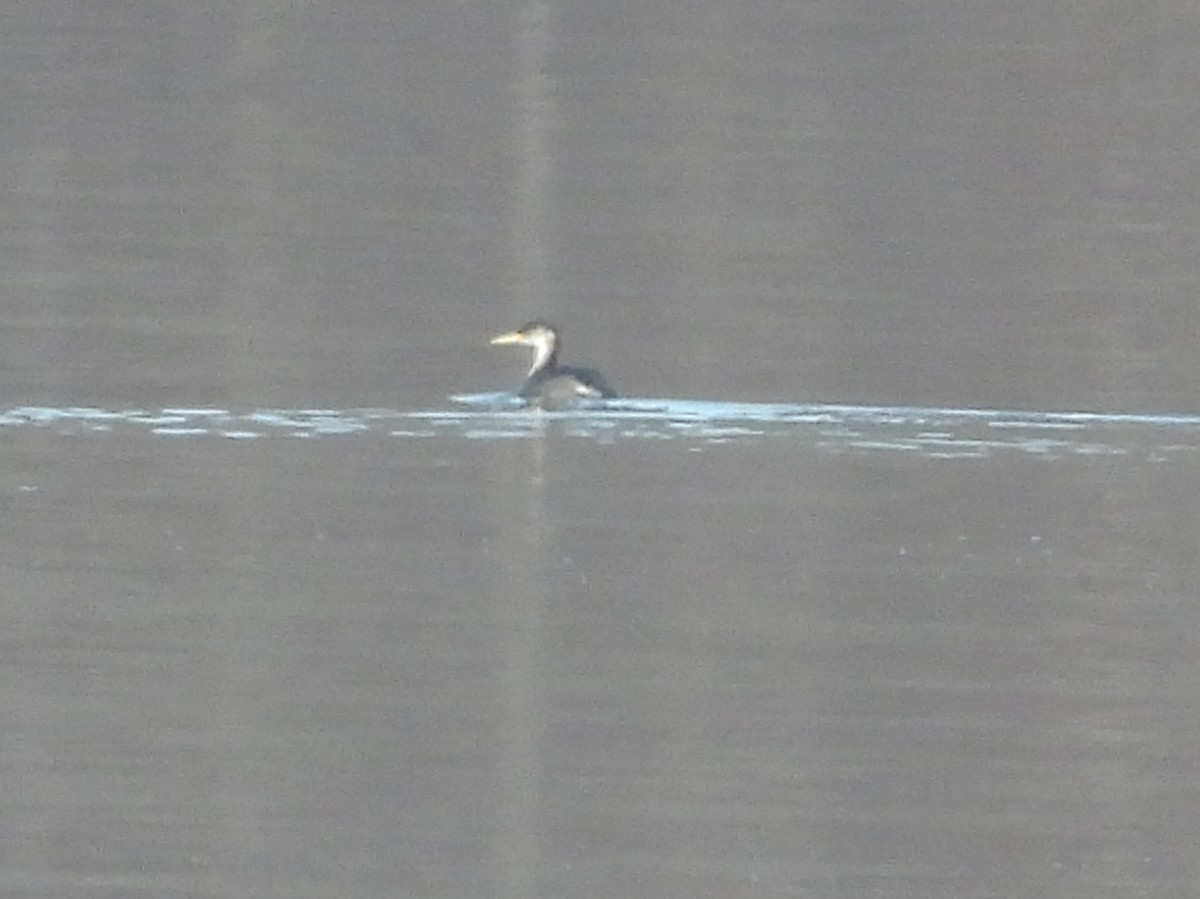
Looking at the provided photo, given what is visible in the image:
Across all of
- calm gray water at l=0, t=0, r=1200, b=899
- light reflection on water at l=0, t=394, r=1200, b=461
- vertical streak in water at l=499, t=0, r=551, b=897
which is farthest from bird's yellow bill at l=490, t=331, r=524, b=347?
vertical streak in water at l=499, t=0, r=551, b=897

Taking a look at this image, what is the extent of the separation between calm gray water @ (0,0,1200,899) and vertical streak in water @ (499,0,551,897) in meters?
0.01

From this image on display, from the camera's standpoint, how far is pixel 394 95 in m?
8.66

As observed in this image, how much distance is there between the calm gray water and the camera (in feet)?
14.2

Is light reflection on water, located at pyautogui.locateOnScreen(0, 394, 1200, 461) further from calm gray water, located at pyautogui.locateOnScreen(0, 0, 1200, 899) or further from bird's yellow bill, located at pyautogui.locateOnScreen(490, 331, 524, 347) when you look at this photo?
bird's yellow bill, located at pyautogui.locateOnScreen(490, 331, 524, 347)

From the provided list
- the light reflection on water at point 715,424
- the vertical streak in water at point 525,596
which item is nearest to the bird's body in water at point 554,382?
the light reflection on water at point 715,424

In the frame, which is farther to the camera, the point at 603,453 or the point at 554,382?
the point at 554,382

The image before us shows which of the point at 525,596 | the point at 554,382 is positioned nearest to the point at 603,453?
the point at 554,382

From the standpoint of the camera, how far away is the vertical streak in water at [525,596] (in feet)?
13.9

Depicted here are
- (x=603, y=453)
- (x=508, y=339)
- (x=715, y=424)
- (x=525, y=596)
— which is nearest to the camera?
(x=525, y=596)

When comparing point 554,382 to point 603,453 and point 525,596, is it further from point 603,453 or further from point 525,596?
point 525,596

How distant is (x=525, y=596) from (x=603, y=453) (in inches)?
41.8

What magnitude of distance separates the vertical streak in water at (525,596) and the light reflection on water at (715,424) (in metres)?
0.20

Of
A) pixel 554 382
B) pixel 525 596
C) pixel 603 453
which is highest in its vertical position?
pixel 554 382

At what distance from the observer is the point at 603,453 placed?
20.2 ft
